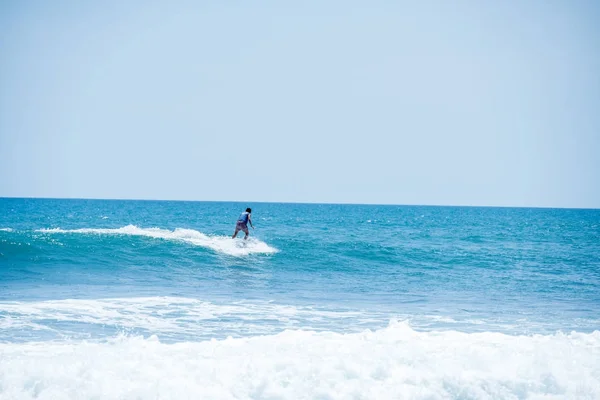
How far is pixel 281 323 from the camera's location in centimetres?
1081

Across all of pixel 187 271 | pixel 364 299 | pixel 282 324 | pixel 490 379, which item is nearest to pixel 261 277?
pixel 187 271

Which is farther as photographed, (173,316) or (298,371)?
(173,316)

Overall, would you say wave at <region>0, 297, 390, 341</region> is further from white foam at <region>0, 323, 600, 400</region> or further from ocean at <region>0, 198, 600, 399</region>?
white foam at <region>0, 323, 600, 400</region>

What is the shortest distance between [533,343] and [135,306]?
26.4 ft

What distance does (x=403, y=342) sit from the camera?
8.40m

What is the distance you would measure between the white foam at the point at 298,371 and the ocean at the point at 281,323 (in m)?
0.02

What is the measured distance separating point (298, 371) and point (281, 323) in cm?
385

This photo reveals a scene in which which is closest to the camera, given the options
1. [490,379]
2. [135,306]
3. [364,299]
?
[490,379]

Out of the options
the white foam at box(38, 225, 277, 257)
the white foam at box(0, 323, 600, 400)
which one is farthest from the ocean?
the white foam at box(38, 225, 277, 257)

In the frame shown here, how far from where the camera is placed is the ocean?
267 inches

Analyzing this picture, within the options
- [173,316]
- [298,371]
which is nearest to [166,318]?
[173,316]

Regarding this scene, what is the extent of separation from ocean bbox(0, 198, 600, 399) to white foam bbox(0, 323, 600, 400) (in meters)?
0.02

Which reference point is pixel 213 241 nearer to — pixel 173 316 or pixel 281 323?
pixel 173 316

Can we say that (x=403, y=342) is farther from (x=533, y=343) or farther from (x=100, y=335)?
(x=100, y=335)
